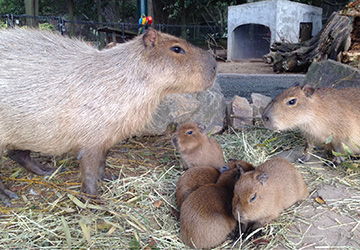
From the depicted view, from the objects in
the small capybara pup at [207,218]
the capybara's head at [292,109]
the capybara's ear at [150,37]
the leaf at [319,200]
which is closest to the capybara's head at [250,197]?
the small capybara pup at [207,218]

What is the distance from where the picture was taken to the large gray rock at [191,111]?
13.2 ft

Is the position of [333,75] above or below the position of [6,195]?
above

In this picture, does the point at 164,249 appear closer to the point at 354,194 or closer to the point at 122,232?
the point at 122,232

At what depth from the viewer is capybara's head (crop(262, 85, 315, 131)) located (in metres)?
3.01

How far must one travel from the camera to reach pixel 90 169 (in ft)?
8.39

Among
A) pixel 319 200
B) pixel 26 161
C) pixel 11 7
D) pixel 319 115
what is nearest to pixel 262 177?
pixel 319 200

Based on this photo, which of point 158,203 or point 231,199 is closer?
point 231,199

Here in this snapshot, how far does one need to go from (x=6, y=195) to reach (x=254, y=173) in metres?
2.05

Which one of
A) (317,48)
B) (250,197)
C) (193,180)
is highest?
(317,48)

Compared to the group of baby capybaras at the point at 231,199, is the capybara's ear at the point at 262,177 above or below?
above

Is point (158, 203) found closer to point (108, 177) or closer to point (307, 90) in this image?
point (108, 177)

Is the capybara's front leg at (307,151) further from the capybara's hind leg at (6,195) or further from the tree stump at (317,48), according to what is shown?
the tree stump at (317,48)

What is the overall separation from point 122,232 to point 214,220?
0.65 m

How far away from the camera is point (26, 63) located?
2.50 m
